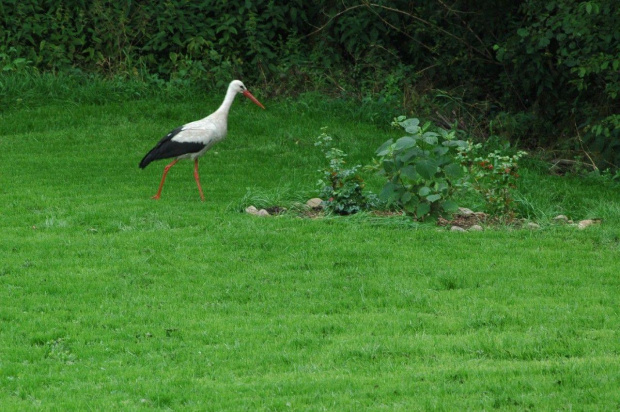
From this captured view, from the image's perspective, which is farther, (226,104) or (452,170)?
(226,104)

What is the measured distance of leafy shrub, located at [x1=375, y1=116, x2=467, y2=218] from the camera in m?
9.59

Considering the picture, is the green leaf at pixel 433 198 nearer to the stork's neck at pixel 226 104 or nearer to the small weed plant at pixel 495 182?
the small weed plant at pixel 495 182

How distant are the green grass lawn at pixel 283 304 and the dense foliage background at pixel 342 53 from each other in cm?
474

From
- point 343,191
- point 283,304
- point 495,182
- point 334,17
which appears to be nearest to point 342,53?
point 334,17

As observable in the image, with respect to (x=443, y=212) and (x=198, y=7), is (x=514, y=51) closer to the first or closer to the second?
(x=198, y=7)

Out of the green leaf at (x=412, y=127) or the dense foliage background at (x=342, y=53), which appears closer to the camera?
the green leaf at (x=412, y=127)

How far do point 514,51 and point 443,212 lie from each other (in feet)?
23.3

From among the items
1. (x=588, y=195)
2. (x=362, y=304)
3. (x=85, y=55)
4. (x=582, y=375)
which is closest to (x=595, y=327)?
Result: (x=582, y=375)

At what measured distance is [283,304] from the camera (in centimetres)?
727

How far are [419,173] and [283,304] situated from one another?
9.38 feet

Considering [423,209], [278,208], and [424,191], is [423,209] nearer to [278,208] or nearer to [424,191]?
[424,191]

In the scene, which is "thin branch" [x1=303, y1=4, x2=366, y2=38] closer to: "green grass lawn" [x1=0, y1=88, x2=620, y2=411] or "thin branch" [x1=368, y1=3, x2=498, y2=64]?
"thin branch" [x1=368, y1=3, x2=498, y2=64]

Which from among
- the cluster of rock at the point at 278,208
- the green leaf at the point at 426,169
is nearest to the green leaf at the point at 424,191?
the green leaf at the point at 426,169

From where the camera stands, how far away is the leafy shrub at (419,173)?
959 centimetres
